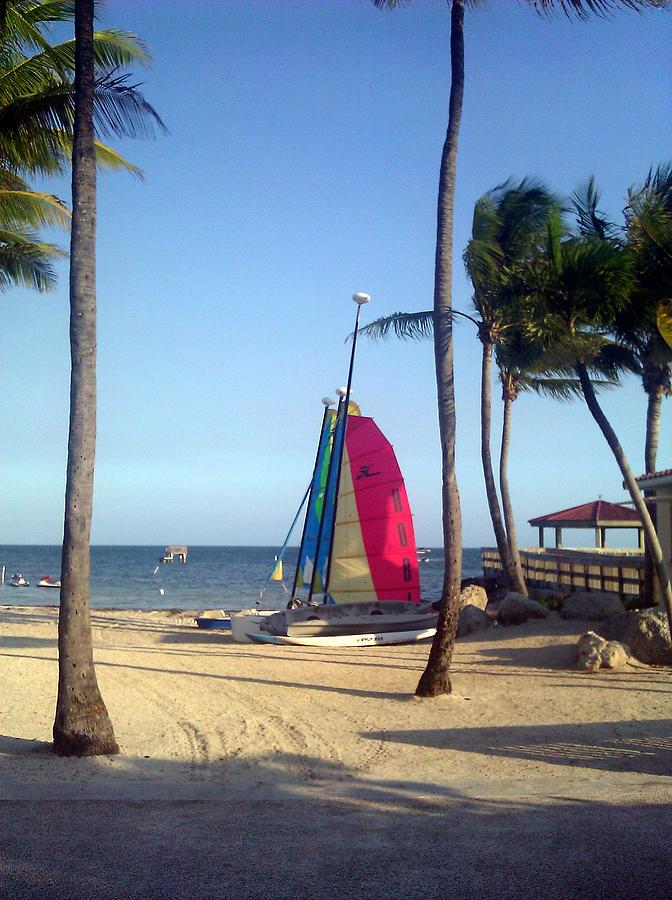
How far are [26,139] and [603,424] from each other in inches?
398

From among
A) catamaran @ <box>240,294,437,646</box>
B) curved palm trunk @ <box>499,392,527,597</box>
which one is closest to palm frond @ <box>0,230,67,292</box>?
catamaran @ <box>240,294,437,646</box>

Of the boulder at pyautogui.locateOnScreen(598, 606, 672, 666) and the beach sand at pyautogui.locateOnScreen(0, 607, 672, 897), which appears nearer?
the beach sand at pyautogui.locateOnScreen(0, 607, 672, 897)

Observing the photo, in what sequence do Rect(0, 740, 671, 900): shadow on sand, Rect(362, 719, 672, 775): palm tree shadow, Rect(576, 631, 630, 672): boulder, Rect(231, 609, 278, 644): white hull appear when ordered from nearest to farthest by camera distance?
Rect(0, 740, 671, 900): shadow on sand → Rect(362, 719, 672, 775): palm tree shadow → Rect(576, 631, 630, 672): boulder → Rect(231, 609, 278, 644): white hull

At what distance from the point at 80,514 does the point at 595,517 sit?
91.1 ft

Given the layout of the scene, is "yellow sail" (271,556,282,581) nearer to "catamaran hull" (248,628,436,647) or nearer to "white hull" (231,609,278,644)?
"white hull" (231,609,278,644)

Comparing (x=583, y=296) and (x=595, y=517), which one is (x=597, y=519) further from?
(x=583, y=296)

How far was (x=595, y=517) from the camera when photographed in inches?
1303

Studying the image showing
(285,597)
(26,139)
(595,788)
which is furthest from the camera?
(285,597)

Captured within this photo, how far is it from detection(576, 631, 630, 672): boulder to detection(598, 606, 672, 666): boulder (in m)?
0.28

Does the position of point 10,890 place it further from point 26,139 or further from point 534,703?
point 26,139

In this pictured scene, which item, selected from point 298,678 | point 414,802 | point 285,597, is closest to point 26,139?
point 298,678

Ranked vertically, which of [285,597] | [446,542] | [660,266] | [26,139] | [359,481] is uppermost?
[26,139]

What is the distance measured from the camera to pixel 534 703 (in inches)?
450

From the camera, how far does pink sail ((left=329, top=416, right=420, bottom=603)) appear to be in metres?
20.8
